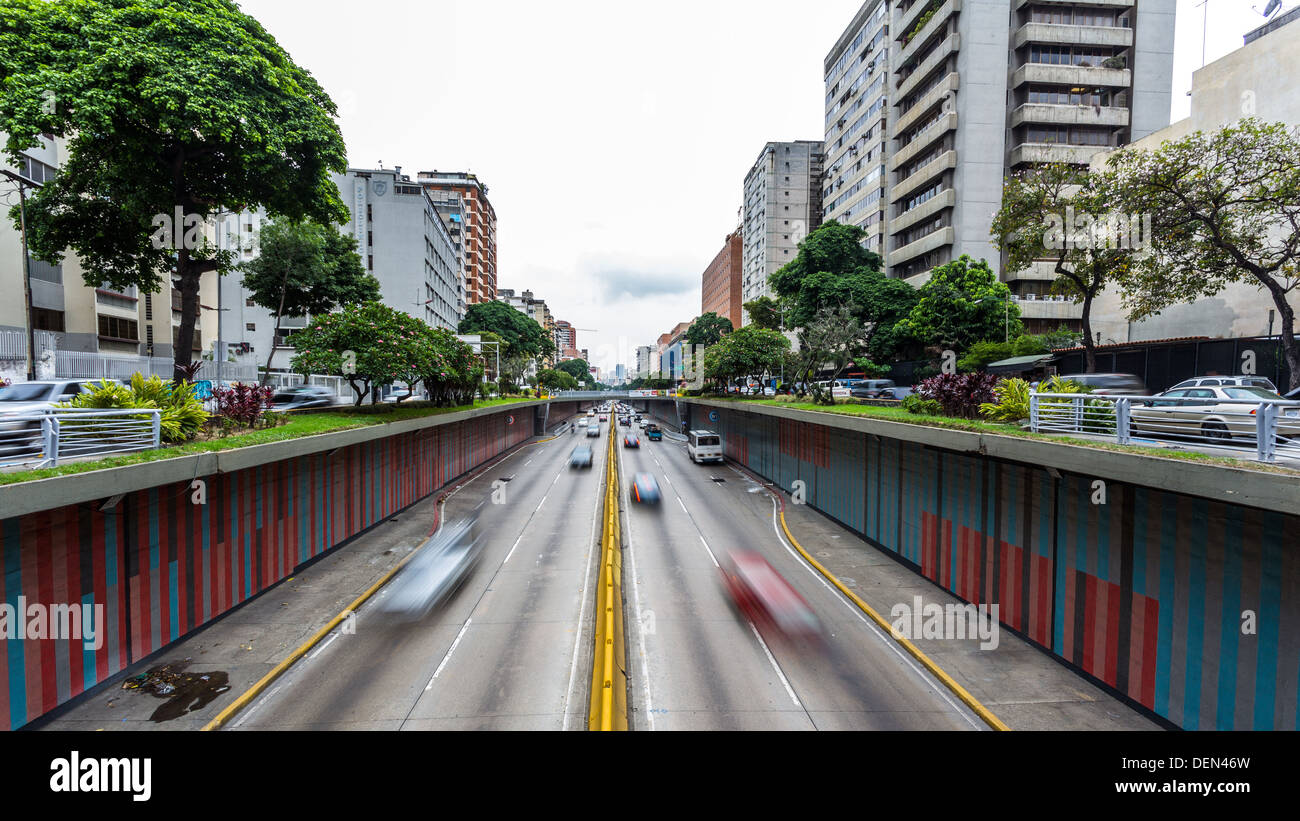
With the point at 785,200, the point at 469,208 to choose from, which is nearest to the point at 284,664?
the point at 469,208

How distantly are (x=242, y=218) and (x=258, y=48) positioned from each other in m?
50.5

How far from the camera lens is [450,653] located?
35.2 feet

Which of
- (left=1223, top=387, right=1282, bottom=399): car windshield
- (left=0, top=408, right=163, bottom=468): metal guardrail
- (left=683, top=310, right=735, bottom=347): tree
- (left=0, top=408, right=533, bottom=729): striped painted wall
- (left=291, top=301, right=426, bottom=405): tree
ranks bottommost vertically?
(left=0, top=408, right=533, bottom=729): striped painted wall

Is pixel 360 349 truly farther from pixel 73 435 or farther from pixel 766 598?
pixel 766 598

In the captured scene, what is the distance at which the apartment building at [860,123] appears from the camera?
198 ft

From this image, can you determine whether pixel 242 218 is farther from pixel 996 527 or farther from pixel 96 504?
pixel 996 527

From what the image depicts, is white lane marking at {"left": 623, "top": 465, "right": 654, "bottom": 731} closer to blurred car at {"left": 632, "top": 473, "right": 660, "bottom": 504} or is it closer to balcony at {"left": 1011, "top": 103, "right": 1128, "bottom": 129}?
blurred car at {"left": 632, "top": 473, "right": 660, "bottom": 504}

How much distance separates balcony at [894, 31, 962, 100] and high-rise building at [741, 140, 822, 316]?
4003 cm

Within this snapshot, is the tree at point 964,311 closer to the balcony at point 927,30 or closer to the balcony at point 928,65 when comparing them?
the balcony at point 928,65

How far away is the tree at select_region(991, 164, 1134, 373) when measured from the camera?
1786cm

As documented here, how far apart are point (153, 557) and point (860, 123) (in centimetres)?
8070

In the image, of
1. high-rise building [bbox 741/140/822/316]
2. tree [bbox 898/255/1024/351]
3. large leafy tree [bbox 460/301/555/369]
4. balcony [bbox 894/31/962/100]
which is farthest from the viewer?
high-rise building [bbox 741/140/822/316]

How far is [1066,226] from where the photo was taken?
18828mm

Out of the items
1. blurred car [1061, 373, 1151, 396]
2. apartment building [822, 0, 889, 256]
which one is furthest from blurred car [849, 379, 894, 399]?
apartment building [822, 0, 889, 256]
